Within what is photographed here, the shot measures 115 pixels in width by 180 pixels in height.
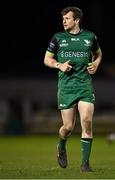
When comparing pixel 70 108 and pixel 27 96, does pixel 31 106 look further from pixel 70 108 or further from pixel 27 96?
pixel 70 108

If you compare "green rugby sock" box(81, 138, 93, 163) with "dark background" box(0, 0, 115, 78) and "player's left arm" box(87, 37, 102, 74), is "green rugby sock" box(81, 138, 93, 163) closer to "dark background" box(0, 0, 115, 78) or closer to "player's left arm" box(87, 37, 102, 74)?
"player's left arm" box(87, 37, 102, 74)

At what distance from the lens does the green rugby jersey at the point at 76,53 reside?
37.2ft

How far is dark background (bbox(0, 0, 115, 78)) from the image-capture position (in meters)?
38.2

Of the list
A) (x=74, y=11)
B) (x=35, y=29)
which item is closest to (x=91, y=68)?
(x=74, y=11)

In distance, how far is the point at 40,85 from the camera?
35.3 metres

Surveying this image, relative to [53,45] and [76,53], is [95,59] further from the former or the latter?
[53,45]

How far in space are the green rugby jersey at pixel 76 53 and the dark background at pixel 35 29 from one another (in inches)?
1017

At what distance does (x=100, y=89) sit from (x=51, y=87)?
2.14m

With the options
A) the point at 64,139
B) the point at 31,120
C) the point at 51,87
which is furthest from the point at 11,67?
the point at 64,139

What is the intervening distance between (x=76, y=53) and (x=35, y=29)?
96.8ft

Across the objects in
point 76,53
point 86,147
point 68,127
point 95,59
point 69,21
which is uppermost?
point 69,21

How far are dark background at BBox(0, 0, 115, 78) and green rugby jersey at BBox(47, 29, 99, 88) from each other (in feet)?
84.8

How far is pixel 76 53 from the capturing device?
11367mm

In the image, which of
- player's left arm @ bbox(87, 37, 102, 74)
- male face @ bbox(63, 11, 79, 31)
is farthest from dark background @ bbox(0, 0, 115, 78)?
male face @ bbox(63, 11, 79, 31)
